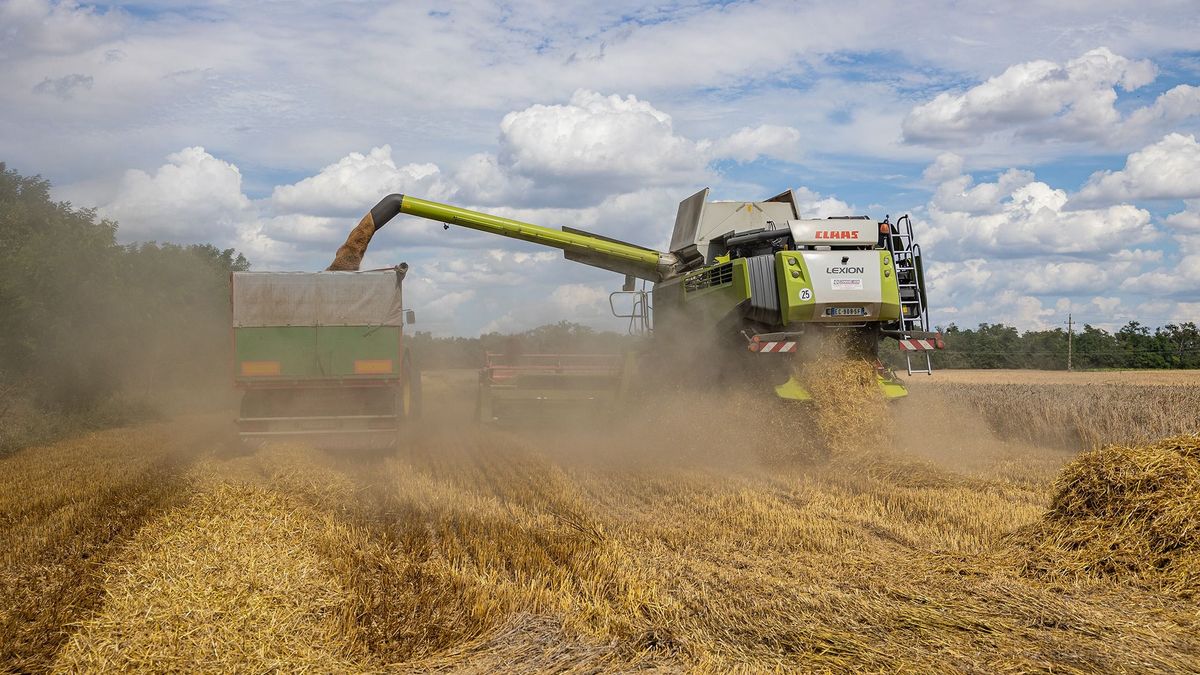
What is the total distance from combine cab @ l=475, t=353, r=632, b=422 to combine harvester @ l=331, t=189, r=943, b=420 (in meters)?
0.79

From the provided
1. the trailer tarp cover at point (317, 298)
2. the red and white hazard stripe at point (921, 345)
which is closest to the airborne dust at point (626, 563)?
the red and white hazard stripe at point (921, 345)

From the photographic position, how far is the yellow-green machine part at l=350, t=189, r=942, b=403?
9672 mm

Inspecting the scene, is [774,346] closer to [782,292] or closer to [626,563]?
[782,292]

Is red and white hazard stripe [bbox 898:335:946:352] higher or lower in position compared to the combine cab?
higher

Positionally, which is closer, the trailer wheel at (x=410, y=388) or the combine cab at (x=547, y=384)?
the trailer wheel at (x=410, y=388)

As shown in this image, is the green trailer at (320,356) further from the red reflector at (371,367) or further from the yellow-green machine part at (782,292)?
the yellow-green machine part at (782,292)

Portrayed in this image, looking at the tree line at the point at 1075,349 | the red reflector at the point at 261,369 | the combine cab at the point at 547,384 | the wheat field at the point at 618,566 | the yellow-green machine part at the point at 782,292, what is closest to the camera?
the wheat field at the point at 618,566

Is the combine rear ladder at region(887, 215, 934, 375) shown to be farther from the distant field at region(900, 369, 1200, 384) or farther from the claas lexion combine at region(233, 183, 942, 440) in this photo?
the distant field at region(900, 369, 1200, 384)

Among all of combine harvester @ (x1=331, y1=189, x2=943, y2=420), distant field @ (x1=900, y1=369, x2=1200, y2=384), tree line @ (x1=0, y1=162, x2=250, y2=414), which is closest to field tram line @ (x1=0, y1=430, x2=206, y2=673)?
combine harvester @ (x1=331, y1=189, x2=943, y2=420)

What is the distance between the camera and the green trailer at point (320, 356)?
11.6 m

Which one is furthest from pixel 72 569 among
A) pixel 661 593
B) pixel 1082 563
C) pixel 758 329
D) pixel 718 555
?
pixel 758 329

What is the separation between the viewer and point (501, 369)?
567 inches

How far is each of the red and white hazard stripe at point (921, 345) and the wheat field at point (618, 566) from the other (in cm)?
80

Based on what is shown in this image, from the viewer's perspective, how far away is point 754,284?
9906 millimetres
